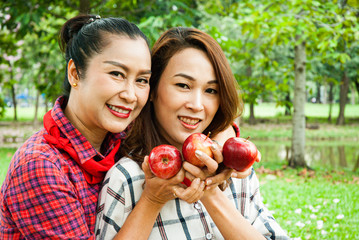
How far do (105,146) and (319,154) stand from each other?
11.1 metres

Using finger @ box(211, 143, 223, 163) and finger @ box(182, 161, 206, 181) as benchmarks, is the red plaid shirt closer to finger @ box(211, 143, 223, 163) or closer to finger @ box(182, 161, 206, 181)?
finger @ box(182, 161, 206, 181)

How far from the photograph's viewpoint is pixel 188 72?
2303mm

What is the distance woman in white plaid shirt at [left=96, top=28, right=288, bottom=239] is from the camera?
1.96 metres

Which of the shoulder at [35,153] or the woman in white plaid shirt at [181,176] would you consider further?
the woman in white plaid shirt at [181,176]

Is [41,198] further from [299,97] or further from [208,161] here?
[299,97]

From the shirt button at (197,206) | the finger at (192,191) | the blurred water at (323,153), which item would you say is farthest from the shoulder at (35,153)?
the blurred water at (323,153)

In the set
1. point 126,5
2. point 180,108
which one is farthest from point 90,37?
point 126,5

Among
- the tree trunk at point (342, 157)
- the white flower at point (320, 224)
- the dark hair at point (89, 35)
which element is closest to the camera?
the dark hair at point (89, 35)

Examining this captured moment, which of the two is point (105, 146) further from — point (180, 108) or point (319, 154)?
point (319, 154)

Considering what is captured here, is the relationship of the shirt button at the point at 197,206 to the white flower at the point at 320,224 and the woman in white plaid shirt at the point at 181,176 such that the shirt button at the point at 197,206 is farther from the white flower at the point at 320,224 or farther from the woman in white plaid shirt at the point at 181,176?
the white flower at the point at 320,224

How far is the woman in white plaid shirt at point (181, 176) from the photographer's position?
6.45 ft

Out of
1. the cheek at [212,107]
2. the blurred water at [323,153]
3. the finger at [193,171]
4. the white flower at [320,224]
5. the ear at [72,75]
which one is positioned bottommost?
the blurred water at [323,153]

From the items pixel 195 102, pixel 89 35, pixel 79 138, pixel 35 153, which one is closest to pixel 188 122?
pixel 195 102

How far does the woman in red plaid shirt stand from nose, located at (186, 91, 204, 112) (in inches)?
11.2
